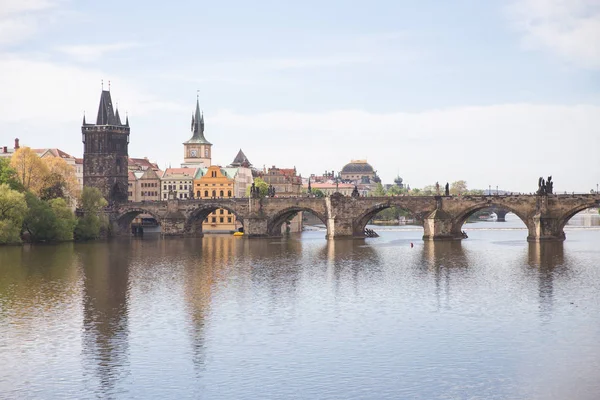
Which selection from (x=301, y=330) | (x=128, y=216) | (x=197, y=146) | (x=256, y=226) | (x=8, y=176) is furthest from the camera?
(x=197, y=146)

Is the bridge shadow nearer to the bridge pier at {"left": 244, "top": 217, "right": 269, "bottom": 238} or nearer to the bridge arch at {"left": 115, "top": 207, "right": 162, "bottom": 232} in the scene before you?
the bridge pier at {"left": 244, "top": 217, "right": 269, "bottom": 238}

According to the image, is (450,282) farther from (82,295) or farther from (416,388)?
(416,388)

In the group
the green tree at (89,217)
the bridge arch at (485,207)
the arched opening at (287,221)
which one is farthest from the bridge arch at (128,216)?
the bridge arch at (485,207)

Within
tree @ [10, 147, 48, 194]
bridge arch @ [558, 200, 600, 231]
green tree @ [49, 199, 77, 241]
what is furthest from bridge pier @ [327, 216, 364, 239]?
tree @ [10, 147, 48, 194]

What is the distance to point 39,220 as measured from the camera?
99.1 meters

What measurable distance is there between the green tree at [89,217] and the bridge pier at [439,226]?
4086 centimetres

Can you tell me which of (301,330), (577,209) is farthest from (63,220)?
(301,330)

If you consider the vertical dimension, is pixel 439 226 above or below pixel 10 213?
below

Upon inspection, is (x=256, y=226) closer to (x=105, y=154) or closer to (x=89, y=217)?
(x=89, y=217)

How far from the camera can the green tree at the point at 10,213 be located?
9038cm

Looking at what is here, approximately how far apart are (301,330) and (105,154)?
107 m

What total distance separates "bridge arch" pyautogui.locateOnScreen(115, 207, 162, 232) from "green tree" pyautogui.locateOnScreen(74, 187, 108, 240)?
42.5 ft

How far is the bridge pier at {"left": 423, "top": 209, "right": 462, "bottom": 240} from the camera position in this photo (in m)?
108

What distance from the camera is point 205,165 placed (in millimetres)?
184750
